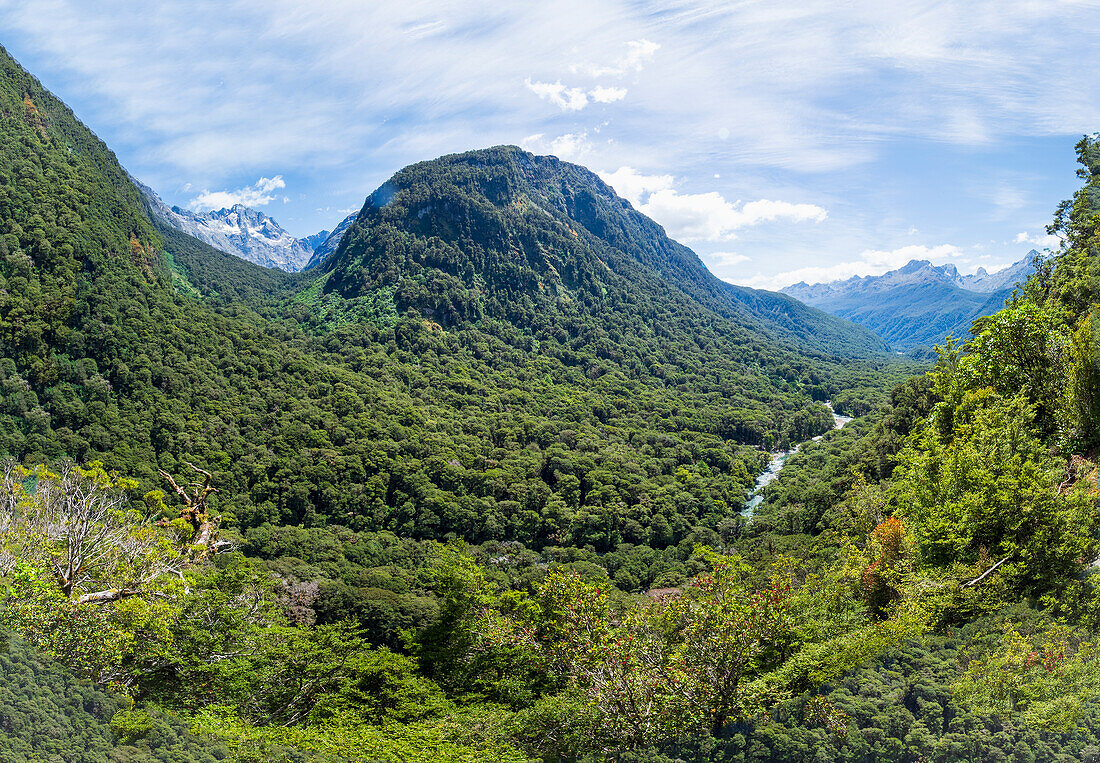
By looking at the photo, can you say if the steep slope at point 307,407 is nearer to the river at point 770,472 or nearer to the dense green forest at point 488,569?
the dense green forest at point 488,569

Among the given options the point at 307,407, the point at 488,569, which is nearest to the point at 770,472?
the point at 488,569

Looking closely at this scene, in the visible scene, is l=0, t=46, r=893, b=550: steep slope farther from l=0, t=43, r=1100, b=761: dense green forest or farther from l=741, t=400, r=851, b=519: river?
l=741, t=400, r=851, b=519: river

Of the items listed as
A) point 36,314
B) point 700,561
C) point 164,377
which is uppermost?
point 36,314

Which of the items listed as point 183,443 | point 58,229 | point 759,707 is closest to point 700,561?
point 759,707

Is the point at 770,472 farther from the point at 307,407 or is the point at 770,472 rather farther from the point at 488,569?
the point at 307,407

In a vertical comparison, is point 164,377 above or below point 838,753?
above

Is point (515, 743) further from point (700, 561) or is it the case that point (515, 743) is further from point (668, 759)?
point (700, 561)
